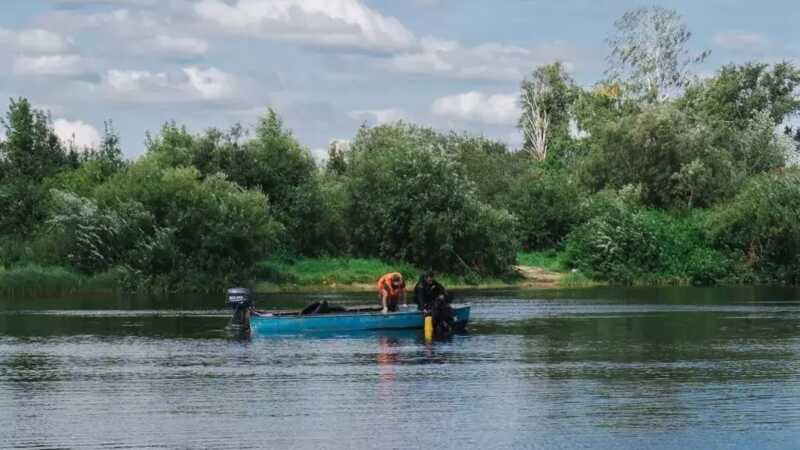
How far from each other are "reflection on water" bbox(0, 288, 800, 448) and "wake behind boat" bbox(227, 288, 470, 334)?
437mm

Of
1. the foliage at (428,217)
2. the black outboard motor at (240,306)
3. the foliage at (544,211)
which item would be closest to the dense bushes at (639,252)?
the foliage at (544,211)

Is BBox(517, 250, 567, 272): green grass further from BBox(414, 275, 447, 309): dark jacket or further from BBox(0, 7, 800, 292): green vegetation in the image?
BBox(414, 275, 447, 309): dark jacket

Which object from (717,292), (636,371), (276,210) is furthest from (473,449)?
(276,210)

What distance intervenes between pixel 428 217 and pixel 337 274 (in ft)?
19.2

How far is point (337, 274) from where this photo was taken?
8250cm

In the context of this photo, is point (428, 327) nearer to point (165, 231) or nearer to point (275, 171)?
point (165, 231)

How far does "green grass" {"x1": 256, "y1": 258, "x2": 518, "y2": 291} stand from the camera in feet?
264

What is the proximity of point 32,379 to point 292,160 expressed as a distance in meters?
53.5

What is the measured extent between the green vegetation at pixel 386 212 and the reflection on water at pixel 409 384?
20.5 meters

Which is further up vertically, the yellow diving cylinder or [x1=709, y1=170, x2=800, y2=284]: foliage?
[x1=709, y1=170, x2=800, y2=284]: foliage

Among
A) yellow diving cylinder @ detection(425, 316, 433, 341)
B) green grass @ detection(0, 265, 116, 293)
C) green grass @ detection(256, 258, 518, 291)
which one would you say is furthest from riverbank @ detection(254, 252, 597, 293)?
yellow diving cylinder @ detection(425, 316, 433, 341)

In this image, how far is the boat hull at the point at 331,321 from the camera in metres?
47.8

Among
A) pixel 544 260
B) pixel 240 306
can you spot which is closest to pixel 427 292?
pixel 240 306

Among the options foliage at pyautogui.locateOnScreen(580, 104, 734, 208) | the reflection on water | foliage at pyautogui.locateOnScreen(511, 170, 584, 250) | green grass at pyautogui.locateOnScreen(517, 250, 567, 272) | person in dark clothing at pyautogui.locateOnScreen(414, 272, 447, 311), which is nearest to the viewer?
the reflection on water
